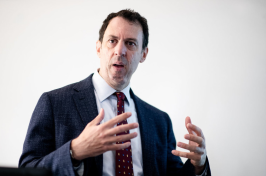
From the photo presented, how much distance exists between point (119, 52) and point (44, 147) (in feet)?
2.64

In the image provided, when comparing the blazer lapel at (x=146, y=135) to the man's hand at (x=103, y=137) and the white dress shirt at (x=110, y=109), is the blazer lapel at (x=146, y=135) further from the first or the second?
the man's hand at (x=103, y=137)

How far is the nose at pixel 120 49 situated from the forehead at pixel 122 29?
0.07 metres

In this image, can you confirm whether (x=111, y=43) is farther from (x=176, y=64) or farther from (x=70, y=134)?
(x=176, y=64)

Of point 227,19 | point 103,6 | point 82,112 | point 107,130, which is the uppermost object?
point 103,6

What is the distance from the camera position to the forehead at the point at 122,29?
1672mm

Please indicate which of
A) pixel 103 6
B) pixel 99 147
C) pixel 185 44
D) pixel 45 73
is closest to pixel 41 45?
pixel 45 73

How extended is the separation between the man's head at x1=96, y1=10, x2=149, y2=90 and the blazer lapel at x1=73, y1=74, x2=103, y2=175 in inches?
7.2

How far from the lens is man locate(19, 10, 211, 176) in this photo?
1.08 metres

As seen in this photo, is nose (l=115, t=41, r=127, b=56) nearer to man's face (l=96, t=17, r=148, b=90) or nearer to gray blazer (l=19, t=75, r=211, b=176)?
man's face (l=96, t=17, r=148, b=90)

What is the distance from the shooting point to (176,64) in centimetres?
239

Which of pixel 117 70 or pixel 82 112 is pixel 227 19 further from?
pixel 82 112

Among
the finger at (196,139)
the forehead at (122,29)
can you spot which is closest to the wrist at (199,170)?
the finger at (196,139)

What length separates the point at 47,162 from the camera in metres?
1.14

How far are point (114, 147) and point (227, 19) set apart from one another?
206 centimetres
